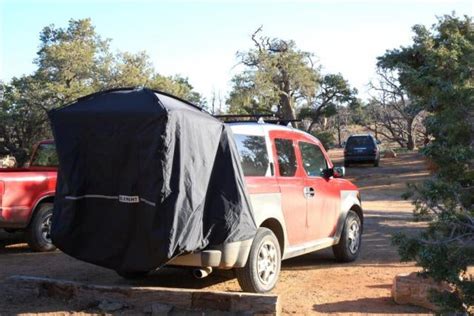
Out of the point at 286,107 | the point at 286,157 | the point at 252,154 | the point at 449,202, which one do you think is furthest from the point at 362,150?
the point at 449,202

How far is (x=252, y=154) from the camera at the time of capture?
6.94m

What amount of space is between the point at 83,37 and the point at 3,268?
31.2m

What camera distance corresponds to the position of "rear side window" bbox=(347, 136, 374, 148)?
32000 mm

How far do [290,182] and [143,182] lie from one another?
2.26m

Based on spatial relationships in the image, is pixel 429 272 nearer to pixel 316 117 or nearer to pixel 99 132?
pixel 99 132

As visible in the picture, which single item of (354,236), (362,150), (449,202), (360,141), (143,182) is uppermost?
(360,141)

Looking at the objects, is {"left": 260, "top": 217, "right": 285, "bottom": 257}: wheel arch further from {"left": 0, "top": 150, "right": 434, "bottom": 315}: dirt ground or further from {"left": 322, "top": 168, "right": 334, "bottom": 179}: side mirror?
{"left": 322, "top": 168, "right": 334, "bottom": 179}: side mirror

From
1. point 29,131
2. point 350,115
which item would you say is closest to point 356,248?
point 29,131

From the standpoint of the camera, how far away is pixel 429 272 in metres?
4.38

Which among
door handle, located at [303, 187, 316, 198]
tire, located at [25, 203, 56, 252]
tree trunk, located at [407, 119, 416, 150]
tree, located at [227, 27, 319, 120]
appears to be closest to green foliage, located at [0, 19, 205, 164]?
tree, located at [227, 27, 319, 120]

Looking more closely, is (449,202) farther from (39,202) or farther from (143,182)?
(39,202)

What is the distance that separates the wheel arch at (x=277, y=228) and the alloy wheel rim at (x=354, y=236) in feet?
6.60

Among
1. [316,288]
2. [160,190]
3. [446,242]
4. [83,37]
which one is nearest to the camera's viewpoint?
[446,242]

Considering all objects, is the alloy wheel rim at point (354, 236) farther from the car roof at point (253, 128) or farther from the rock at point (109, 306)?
the rock at point (109, 306)
